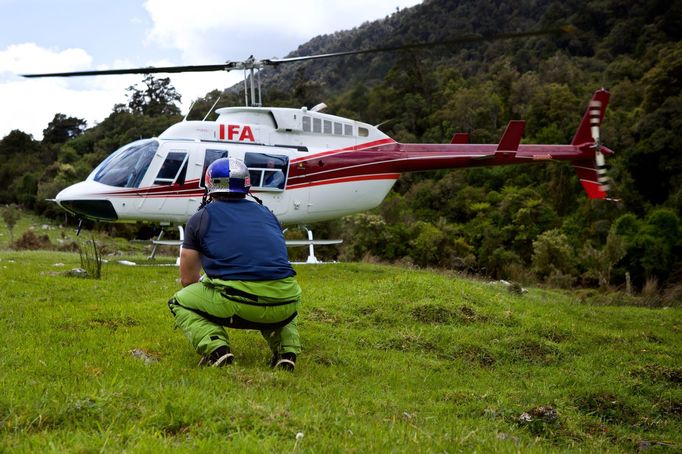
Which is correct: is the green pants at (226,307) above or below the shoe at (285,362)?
above

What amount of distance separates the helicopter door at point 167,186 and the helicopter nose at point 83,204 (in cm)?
67

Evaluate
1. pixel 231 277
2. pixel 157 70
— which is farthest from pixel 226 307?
pixel 157 70

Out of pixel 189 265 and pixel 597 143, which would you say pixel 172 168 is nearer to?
pixel 189 265

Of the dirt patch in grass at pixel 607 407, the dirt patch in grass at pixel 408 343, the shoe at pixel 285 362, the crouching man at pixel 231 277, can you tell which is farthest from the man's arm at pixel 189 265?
the dirt patch in grass at pixel 607 407

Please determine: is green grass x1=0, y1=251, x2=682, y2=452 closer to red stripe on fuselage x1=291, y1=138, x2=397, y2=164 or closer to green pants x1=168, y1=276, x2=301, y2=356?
green pants x1=168, y1=276, x2=301, y2=356

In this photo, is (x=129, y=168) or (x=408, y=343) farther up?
(x=129, y=168)

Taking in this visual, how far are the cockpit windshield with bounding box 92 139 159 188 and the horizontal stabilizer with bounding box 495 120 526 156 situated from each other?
25.2ft

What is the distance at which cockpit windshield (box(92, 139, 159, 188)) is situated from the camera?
12.7 metres

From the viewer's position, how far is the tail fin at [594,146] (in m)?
15.9

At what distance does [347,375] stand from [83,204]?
884 cm

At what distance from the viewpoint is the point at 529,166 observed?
47.8m

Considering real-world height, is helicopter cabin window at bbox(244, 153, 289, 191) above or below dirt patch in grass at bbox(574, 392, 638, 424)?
above

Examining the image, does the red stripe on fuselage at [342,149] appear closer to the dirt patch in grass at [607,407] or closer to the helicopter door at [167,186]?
the helicopter door at [167,186]

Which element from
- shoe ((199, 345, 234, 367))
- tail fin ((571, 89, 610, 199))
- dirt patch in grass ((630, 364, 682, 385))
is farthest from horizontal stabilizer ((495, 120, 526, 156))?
shoe ((199, 345, 234, 367))
